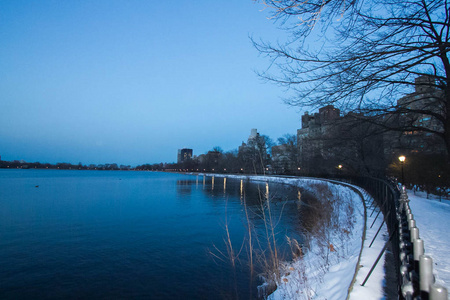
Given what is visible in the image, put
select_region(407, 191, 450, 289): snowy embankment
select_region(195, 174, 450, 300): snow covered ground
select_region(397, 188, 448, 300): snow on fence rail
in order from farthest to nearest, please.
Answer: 1. select_region(407, 191, 450, 289): snowy embankment
2. select_region(195, 174, 450, 300): snow covered ground
3. select_region(397, 188, 448, 300): snow on fence rail

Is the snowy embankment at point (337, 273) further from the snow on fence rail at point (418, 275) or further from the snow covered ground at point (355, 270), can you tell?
the snow on fence rail at point (418, 275)

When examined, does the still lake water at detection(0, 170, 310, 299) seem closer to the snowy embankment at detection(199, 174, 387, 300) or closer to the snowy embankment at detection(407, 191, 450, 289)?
the snowy embankment at detection(199, 174, 387, 300)

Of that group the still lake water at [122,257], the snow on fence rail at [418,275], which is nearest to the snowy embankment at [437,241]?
the snow on fence rail at [418,275]

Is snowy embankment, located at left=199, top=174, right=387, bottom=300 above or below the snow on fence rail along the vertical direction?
below

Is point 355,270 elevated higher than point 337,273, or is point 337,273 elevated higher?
point 355,270

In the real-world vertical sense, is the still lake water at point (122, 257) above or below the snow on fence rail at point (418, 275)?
below

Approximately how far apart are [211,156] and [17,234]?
476 ft

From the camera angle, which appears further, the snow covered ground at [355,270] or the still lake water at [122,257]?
the still lake water at [122,257]

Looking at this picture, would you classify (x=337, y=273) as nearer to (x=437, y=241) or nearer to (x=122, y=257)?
(x=437, y=241)

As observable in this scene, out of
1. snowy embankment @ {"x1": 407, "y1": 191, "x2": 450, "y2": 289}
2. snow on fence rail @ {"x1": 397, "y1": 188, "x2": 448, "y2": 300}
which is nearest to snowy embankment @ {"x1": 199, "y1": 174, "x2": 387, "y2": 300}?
snowy embankment @ {"x1": 407, "y1": 191, "x2": 450, "y2": 289}

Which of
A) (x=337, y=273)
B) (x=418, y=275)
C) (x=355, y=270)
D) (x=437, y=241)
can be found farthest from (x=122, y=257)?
(x=418, y=275)

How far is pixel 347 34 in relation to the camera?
5211mm

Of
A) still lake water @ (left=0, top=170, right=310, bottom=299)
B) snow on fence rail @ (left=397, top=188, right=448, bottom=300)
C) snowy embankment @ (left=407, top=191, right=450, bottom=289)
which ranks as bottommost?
still lake water @ (left=0, top=170, right=310, bottom=299)

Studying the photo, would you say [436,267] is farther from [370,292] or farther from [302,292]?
[302,292]
